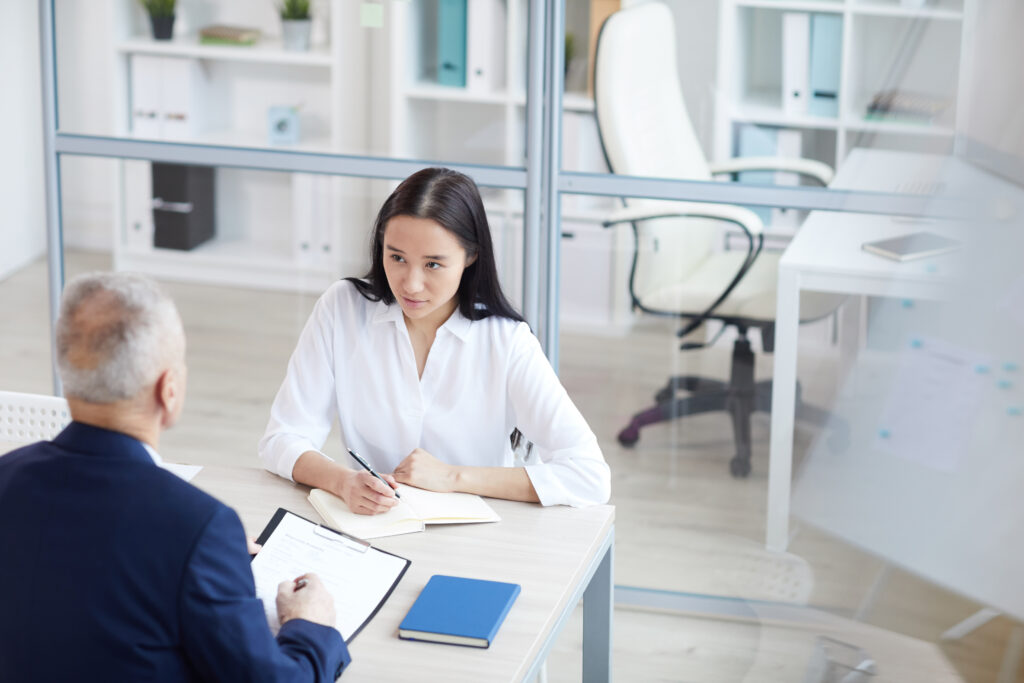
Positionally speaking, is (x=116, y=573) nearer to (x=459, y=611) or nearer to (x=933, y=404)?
(x=459, y=611)

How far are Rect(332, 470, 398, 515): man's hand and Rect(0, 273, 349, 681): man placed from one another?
587 millimetres

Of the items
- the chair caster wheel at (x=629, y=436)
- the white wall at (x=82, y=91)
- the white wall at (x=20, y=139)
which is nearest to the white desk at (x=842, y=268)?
the chair caster wheel at (x=629, y=436)

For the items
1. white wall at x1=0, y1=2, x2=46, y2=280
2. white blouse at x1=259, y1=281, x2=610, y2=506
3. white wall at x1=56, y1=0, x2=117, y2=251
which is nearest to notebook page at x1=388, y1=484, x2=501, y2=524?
white blouse at x1=259, y1=281, x2=610, y2=506

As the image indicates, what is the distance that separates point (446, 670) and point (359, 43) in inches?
74.4

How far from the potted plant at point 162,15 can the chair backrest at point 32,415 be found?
132 centimetres

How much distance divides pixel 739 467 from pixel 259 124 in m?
1.48

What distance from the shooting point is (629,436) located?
10.4 feet

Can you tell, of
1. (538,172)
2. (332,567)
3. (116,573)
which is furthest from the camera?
(538,172)

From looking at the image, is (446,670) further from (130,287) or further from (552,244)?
(552,244)

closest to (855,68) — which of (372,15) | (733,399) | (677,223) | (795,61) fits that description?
(795,61)

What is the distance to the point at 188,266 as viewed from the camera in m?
3.32

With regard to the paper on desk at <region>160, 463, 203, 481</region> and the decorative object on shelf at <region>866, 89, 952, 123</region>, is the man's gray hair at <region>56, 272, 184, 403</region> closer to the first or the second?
the paper on desk at <region>160, 463, 203, 481</region>

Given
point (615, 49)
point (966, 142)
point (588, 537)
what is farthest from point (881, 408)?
point (588, 537)

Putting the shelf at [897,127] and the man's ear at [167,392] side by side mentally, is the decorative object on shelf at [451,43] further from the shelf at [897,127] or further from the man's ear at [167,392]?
the man's ear at [167,392]
